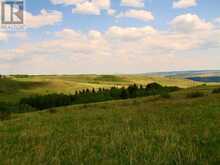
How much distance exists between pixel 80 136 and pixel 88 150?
313 cm

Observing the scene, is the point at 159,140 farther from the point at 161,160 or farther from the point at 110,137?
the point at 161,160

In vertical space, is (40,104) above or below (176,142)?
below

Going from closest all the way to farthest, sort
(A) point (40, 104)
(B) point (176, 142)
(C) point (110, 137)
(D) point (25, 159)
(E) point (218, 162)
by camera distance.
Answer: (E) point (218, 162), (D) point (25, 159), (B) point (176, 142), (C) point (110, 137), (A) point (40, 104)

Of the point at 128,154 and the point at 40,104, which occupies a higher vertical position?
the point at 128,154

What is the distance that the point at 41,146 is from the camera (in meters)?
9.98

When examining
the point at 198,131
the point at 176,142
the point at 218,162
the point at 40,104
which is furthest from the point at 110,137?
the point at 40,104

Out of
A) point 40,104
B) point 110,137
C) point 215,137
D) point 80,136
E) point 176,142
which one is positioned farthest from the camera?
point 40,104

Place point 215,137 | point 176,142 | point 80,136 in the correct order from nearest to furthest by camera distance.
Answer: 1. point 176,142
2. point 215,137
3. point 80,136

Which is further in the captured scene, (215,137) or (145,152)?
(215,137)

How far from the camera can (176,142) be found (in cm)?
980

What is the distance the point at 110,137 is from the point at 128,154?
2.99 m

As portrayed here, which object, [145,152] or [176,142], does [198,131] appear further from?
[145,152]

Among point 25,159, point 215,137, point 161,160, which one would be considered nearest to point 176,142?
point 215,137

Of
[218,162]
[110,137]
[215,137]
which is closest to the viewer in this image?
[218,162]
